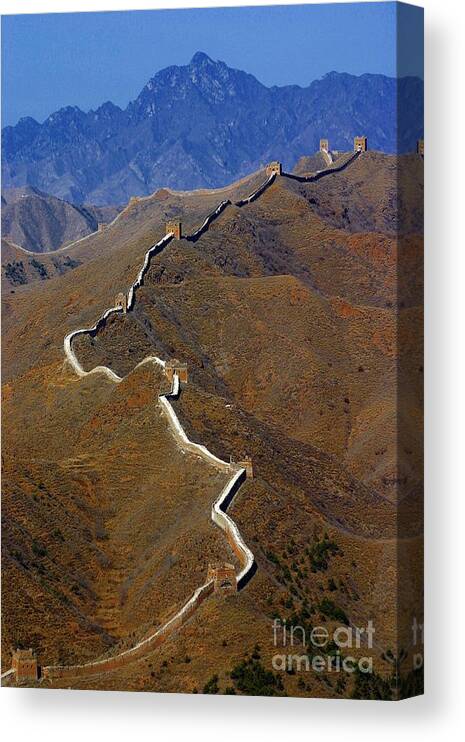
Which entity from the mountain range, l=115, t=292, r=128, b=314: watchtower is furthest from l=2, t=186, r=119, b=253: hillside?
l=115, t=292, r=128, b=314: watchtower

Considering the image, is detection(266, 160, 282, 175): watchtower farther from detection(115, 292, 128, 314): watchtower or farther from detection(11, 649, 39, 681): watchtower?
detection(11, 649, 39, 681): watchtower

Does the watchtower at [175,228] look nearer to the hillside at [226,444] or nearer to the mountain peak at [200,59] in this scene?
the hillside at [226,444]

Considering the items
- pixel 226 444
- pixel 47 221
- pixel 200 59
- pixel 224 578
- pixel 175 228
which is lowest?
pixel 224 578

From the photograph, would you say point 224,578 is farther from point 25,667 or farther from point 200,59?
point 200,59

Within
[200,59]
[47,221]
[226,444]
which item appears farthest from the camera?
[47,221]

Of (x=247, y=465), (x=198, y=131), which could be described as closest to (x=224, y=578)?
(x=247, y=465)

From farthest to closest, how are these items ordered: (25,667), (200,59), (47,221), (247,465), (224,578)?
(47,221)
(247,465)
(200,59)
(25,667)
(224,578)
